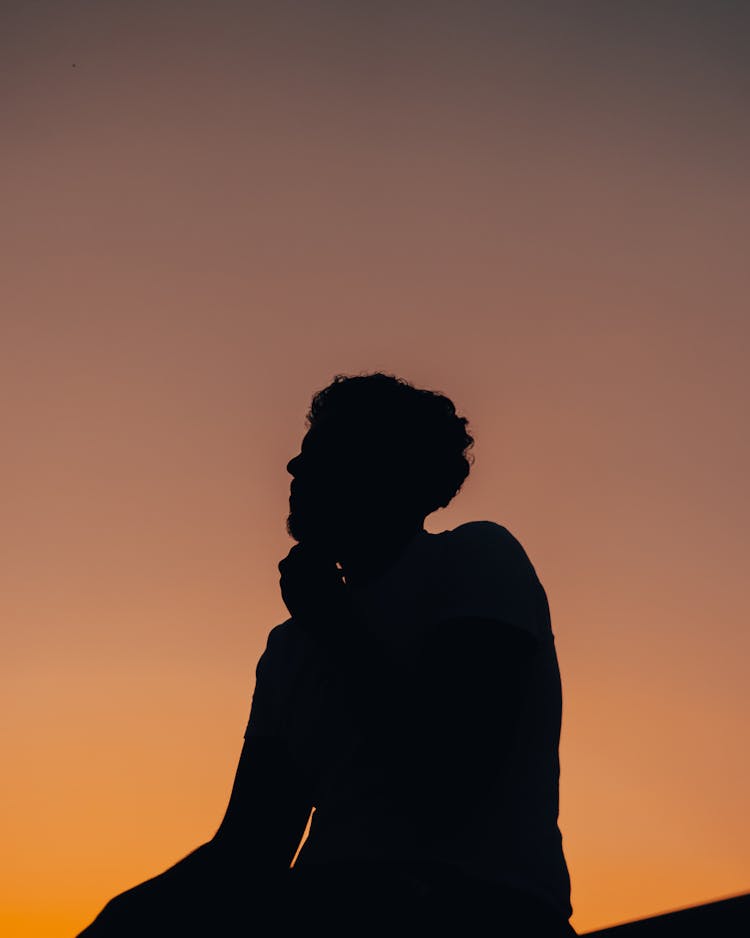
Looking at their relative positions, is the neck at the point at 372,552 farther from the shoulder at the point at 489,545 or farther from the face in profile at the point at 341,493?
the shoulder at the point at 489,545

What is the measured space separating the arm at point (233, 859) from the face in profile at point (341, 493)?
54 cm

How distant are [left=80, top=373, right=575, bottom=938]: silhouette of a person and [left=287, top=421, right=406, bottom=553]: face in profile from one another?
29 mm

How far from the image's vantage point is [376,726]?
6.20 ft

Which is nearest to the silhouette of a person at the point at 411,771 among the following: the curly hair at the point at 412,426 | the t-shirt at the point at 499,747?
the t-shirt at the point at 499,747

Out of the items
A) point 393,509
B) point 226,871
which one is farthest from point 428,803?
point 393,509

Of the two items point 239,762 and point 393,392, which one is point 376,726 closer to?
point 239,762

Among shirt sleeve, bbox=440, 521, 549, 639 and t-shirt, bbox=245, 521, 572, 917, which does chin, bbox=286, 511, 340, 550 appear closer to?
t-shirt, bbox=245, 521, 572, 917

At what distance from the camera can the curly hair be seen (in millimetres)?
2424

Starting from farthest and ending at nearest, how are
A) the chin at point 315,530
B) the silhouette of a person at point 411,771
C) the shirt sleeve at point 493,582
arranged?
the chin at point 315,530 → the shirt sleeve at point 493,582 → the silhouette of a person at point 411,771

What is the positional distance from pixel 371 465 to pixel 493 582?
Answer: 53 cm

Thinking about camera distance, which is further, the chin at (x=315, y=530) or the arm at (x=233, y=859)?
the chin at (x=315, y=530)

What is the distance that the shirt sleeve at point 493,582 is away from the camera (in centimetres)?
191

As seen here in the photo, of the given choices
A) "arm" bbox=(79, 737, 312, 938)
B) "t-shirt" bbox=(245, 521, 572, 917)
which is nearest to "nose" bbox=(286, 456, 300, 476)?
"t-shirt" bbox=(245, 521, 572, 917)

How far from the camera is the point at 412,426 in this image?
248 cm
